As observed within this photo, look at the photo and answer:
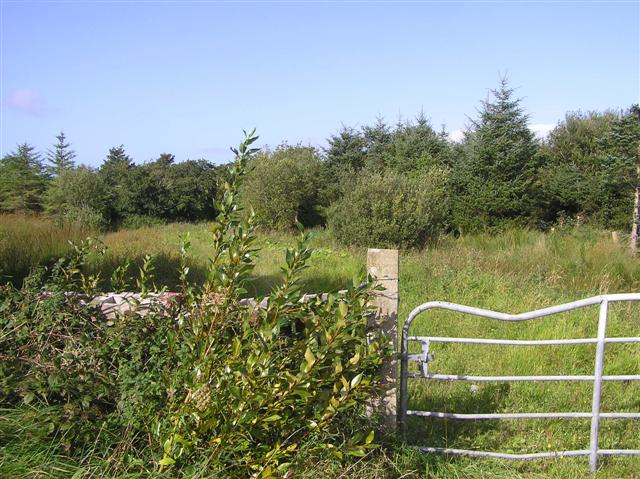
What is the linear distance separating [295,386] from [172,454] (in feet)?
2.07

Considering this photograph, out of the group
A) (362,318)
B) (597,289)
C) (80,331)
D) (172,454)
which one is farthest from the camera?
(597,289)

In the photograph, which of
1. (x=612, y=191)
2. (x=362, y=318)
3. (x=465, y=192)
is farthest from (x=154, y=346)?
(x=612, y=191)

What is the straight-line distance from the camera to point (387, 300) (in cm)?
299

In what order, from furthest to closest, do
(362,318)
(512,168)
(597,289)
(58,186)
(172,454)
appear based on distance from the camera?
(58,186), (512,168), (597,289), (362,318), (172,454)

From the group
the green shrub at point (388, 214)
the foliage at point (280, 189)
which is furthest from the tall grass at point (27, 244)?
the foliage at point (280, 189)

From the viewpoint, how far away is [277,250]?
13523 mm

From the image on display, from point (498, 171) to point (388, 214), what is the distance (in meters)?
5.76

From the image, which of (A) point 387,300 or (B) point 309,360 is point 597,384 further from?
(B) point 309,360

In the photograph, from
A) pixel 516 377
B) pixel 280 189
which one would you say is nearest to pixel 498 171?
pixel 280 189

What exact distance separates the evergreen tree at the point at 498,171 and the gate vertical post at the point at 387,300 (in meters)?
15.0

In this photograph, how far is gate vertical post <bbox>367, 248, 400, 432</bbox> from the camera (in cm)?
295

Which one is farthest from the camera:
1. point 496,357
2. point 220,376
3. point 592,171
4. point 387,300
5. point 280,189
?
point 280,189

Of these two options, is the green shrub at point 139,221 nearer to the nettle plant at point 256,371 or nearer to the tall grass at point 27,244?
the tall grass at point 27,244

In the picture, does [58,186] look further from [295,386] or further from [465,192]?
[295,386]
